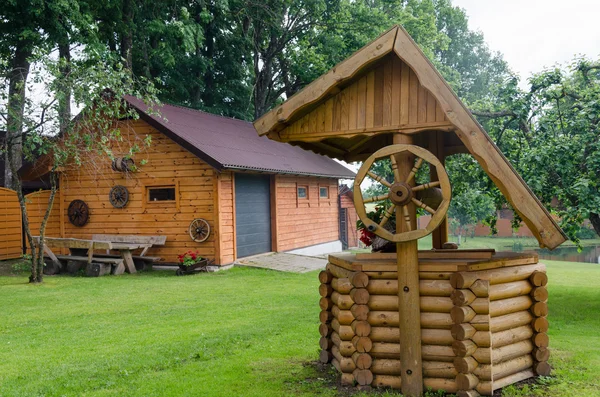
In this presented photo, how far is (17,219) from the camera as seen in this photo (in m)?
19.3

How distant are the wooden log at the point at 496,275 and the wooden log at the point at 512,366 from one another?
86 cm

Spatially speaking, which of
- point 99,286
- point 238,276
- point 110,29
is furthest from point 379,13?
point 99,286

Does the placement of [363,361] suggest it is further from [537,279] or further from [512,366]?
[537,279]

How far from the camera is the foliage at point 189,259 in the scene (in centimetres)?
1623

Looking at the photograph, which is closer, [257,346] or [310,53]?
[257,346]

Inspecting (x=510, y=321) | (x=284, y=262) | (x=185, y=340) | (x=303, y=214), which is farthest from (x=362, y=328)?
(x=303, y=214)

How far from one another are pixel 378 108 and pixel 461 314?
226 centimetres

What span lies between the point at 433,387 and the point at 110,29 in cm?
2341

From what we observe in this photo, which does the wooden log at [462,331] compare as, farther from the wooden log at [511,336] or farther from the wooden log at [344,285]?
the wooden log at [344,285]

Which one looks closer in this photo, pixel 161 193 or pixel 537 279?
pixel 537 279

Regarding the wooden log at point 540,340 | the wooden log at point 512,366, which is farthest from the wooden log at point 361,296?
the wooden log at point 540,340

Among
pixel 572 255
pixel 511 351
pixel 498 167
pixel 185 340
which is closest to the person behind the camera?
pixel 498 167

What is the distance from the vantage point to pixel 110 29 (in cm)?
2467

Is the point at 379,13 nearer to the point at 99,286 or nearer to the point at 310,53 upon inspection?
the point at 310,53
